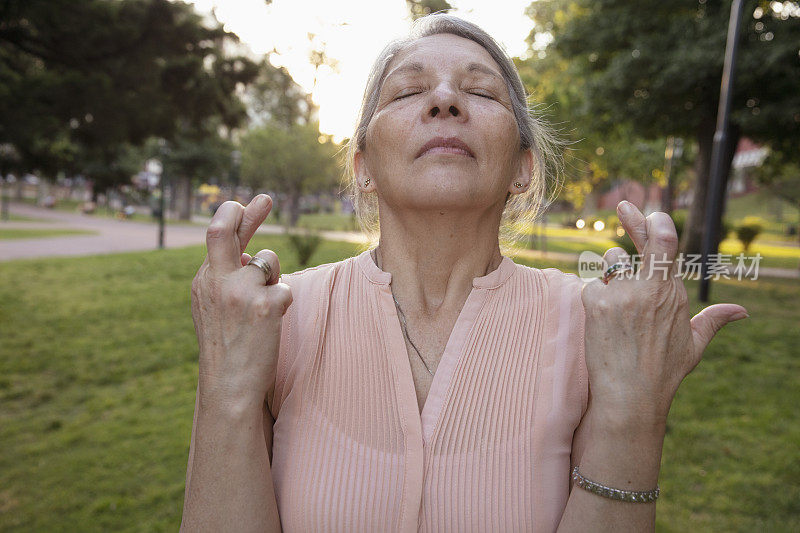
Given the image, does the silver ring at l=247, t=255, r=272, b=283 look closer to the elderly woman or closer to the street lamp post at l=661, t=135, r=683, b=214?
the elderly woman

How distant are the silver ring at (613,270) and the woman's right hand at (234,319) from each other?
85 cm

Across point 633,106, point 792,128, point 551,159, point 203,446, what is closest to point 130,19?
point 551,159

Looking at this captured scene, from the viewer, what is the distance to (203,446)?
4.63 feet

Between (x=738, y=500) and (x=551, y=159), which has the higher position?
(x=551, y=159)

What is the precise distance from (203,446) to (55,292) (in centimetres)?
1129

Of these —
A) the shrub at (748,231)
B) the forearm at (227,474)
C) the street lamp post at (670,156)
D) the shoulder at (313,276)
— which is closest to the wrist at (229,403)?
the forearm at (227,474)

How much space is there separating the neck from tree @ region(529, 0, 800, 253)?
11941mm

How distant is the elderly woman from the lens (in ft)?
4.45

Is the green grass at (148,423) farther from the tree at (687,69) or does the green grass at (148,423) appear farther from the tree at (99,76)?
the tree at (687,69)

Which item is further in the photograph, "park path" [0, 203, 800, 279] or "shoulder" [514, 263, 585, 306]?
"park path" [0, 203, 800, 279]

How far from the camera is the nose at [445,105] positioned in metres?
1.65

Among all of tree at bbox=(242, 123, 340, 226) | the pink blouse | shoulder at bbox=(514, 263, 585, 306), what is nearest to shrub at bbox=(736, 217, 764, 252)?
tree at bbox=(242, 123, 340, 226)

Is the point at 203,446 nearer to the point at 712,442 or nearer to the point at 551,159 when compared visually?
the point at 551,159

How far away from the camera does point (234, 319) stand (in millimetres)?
1427
